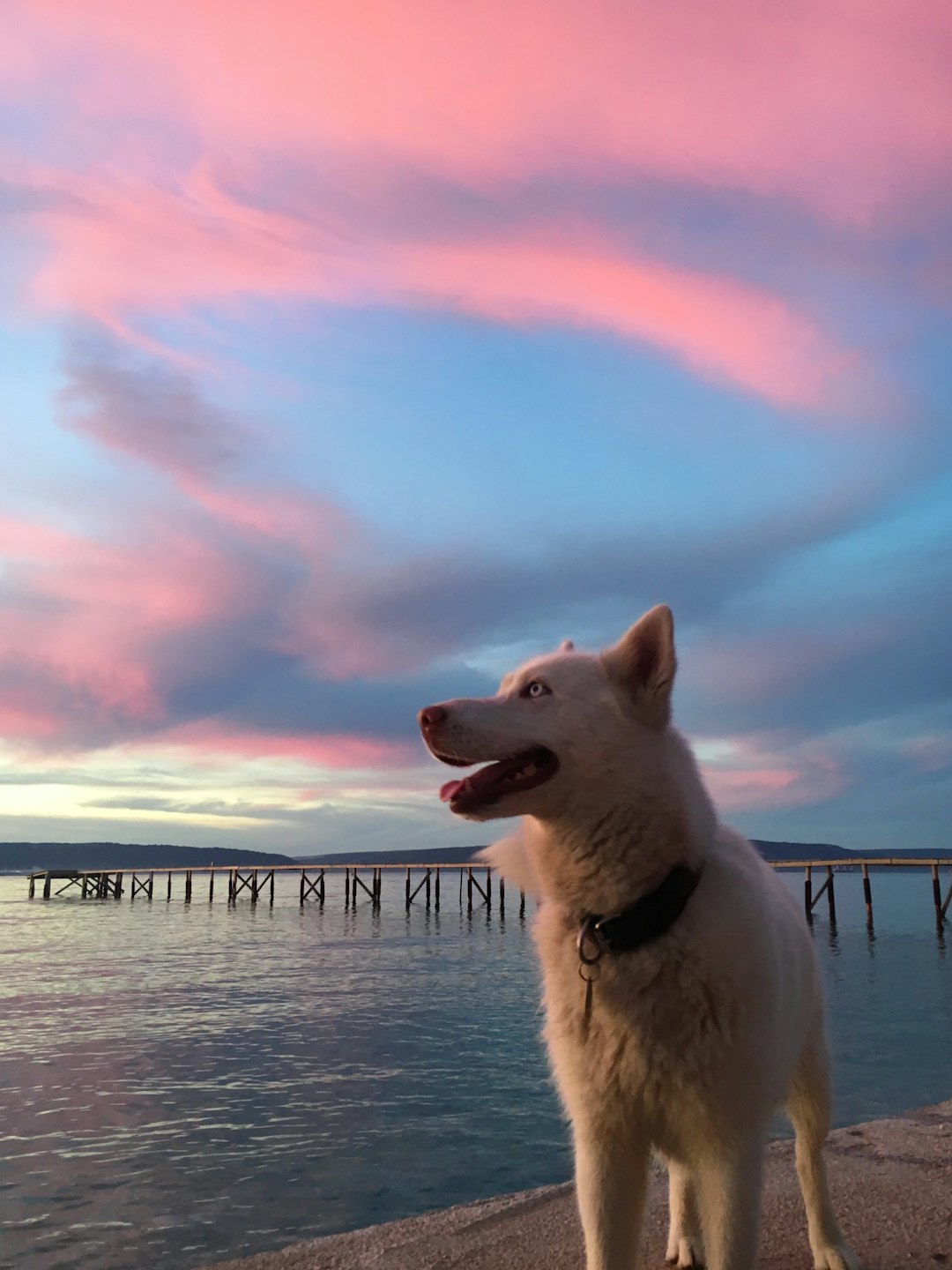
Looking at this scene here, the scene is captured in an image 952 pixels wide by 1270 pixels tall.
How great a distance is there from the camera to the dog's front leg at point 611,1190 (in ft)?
9.69

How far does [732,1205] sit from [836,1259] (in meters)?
1.48

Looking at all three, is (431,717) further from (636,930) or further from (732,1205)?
(732,1205)

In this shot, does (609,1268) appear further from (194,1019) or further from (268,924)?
(268,924)

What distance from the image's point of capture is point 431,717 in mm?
2814

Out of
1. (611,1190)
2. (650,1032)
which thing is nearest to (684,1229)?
(611,1190)

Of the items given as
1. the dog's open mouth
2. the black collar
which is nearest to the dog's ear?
the dog's open mouth

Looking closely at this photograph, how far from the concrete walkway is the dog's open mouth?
2520 millimetres

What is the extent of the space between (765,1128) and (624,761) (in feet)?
4.26

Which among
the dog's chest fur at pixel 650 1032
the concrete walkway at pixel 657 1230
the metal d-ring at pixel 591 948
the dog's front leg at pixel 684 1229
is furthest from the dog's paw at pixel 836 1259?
the metal d-ring at pixel 591 948

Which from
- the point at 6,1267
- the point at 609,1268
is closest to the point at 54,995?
the point at 6,1267

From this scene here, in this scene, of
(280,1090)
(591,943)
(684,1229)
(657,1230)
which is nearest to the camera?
(591,943)

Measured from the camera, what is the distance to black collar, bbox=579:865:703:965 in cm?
280

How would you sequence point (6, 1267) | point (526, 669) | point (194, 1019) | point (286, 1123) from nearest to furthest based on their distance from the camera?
point (526, 669)
point (6, 1267)
point (286, 1123)
point (194, 1019)

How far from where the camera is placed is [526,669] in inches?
120
